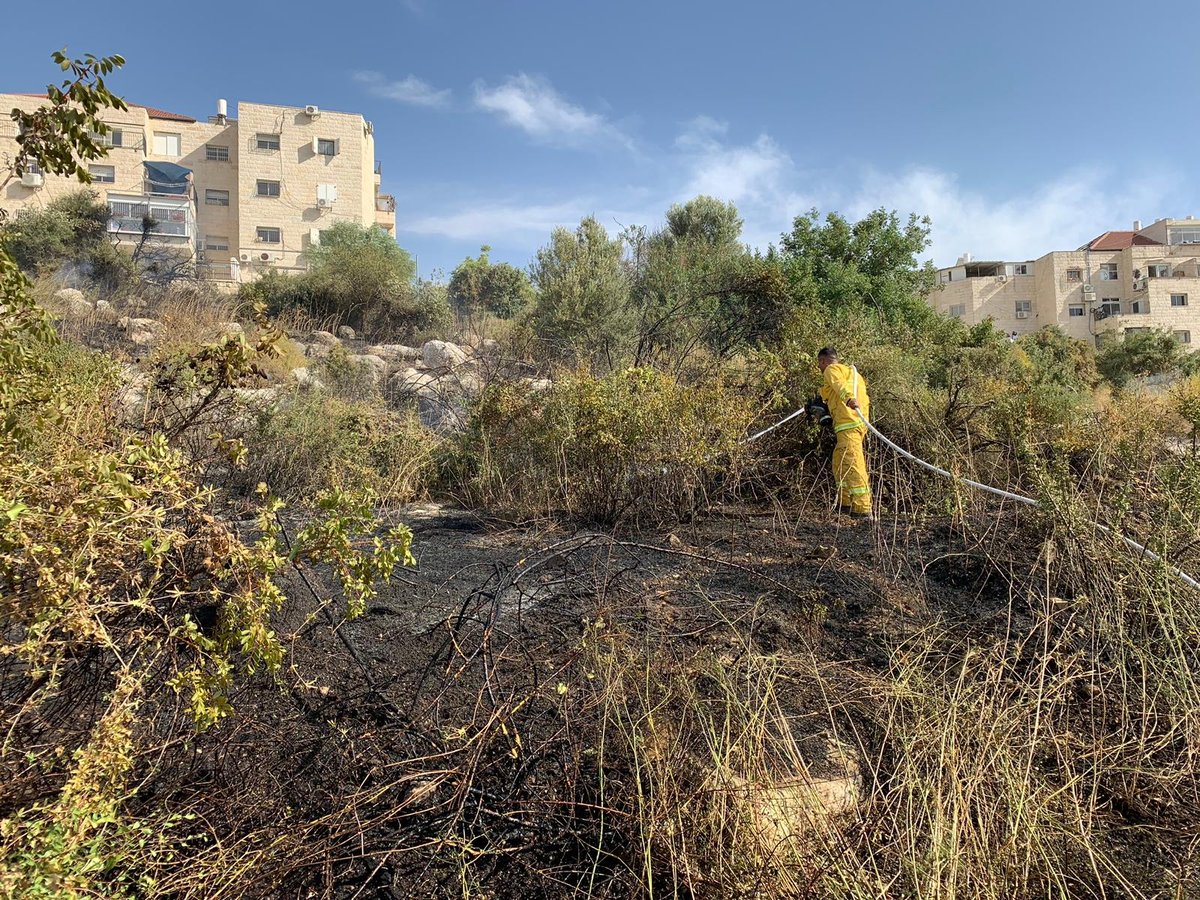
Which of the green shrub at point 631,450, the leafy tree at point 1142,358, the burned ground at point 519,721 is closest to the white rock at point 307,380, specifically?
the green shrub at point 631,450

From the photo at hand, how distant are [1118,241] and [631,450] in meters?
61.1

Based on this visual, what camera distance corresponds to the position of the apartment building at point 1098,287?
46.9 meters

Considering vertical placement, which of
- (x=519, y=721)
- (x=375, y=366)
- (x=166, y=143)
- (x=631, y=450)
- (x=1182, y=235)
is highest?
(x=166, y=143)

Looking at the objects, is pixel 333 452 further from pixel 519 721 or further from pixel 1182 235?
pixel 1182 235

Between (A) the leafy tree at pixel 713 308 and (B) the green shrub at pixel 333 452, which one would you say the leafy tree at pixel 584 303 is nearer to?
(A) the leafy tree at pixel 713 308

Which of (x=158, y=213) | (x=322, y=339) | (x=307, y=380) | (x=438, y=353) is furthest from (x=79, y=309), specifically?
(x=158, y=213)

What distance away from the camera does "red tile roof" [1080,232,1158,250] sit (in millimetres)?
51500

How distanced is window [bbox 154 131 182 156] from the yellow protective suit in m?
44.9

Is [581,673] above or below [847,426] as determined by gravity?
below

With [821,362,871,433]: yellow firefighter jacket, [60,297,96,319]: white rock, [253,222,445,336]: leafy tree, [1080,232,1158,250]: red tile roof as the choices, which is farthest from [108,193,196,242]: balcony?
[1080,232,1158,250]: red tile roof

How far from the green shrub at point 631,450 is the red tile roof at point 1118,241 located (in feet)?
187

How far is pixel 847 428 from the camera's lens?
680 cm

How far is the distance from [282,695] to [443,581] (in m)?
1.59

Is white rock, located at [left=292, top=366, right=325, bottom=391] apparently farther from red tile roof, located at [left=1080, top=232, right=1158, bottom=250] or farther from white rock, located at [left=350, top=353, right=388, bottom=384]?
red tile roof, located at [left=1080, top=232, right=1158, bottom=250]
